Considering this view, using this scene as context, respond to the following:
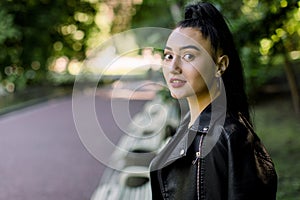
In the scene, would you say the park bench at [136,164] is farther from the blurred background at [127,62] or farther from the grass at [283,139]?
the grass at [283,139]

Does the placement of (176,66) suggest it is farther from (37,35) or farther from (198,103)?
(37,35)

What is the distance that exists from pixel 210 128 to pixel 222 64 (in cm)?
19

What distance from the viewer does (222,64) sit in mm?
1266

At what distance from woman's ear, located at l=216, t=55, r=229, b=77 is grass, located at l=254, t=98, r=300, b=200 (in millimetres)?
2524

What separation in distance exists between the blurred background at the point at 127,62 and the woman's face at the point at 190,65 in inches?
88.5

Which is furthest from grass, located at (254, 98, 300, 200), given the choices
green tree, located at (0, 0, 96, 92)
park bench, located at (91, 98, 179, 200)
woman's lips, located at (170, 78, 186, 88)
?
green tree, located at (0, 0, 96, 92)

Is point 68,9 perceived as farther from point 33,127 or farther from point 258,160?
point 258,160

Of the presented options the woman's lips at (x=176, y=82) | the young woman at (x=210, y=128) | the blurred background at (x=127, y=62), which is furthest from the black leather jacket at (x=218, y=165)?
the blurred background at (x=127, y=62)

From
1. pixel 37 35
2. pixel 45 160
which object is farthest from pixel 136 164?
pixel 37 35

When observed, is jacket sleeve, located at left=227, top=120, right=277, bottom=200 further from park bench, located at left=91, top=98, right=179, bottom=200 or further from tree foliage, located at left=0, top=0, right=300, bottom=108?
tree foliage, located at left=0, top=0, right=300, bottom=108

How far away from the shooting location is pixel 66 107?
11164mm

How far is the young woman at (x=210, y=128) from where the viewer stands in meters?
1.14

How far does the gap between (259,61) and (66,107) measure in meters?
7.03

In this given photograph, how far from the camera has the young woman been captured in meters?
1.14
